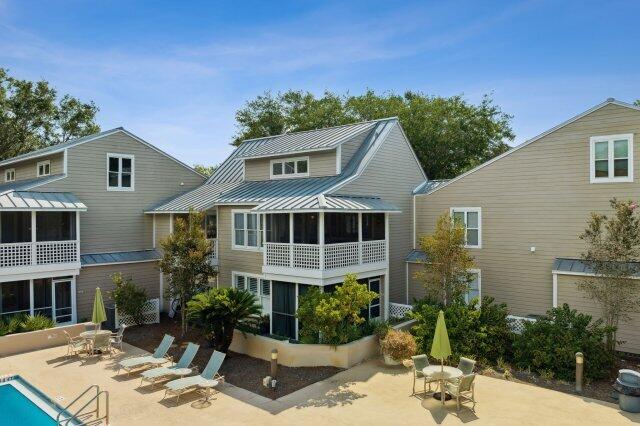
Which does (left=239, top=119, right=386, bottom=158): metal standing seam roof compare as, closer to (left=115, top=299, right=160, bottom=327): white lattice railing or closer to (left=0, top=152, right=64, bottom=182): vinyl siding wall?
(left=115, top=299, right=160, bottom=327): white lattice railing

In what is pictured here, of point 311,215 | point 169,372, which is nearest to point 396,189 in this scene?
point 311,215

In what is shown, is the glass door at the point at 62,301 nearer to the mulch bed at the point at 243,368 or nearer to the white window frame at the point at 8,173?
the mulch bed at the point at 243,368

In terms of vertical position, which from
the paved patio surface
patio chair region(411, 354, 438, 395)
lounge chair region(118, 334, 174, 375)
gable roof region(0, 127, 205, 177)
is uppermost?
gable roof region(0, 127, 205, 177)

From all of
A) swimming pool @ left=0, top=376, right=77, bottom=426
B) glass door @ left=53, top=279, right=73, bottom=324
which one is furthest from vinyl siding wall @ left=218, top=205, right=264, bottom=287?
swimming pool @ left=0, top=376, right=77, bottom=426

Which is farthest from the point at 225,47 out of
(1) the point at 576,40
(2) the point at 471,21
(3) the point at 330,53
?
(1) the point at 576,40

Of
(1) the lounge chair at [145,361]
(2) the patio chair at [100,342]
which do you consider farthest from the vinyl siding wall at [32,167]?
(1) the lounge chair at [145,361]
